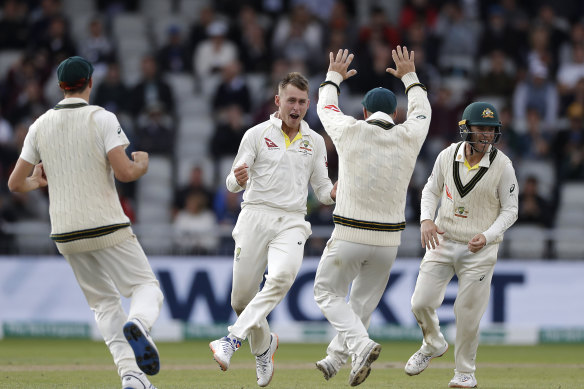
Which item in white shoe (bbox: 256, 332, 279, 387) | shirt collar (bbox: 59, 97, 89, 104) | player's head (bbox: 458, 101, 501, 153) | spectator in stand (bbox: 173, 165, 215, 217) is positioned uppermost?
shirt collar (bbox: 59, 97, 89, 104)

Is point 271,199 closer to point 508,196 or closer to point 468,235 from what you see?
point 468,235

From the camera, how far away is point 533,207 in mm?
14977

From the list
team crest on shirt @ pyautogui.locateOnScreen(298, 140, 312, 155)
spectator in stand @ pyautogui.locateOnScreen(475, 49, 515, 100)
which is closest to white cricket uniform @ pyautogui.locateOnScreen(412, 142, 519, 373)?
team crest on shirt @ pyautogui.locateOnScreen(298, 140, 312, 155)

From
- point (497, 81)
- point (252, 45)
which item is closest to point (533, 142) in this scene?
point (497, 81)

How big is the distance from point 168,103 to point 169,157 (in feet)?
3.28

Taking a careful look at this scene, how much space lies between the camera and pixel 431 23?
1850cm

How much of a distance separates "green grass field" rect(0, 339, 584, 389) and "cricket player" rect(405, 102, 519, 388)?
558 millimetres

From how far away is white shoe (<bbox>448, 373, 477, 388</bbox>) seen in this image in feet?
28.9

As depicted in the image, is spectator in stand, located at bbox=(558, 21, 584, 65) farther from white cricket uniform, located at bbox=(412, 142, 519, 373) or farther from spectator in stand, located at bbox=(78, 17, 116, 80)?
white cricket uniform, located at bbox=(412, 142, 519, 373)

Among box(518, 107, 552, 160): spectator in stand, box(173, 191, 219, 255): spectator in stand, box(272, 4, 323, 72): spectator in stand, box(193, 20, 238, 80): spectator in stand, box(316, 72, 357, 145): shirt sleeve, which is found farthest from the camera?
box(193, 20, 238, 80): spectator in stand

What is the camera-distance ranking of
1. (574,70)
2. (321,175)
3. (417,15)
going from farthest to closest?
(417,15) → (574,70) → (321,175)

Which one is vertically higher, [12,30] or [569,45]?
[12,30]

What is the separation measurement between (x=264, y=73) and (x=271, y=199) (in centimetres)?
949

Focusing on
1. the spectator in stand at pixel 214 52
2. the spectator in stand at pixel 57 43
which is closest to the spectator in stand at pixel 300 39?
the spectator in stand at pixel 214 52
